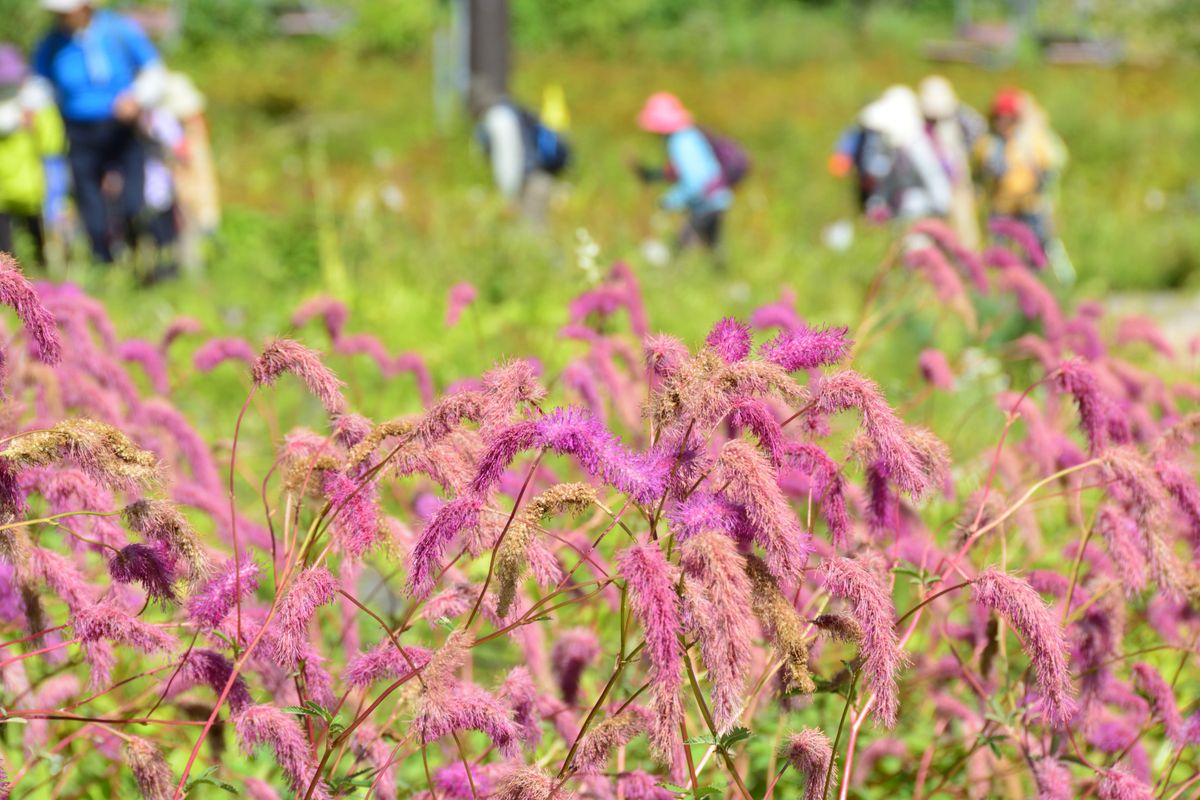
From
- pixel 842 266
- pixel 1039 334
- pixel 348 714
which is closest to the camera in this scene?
pixel 348 714

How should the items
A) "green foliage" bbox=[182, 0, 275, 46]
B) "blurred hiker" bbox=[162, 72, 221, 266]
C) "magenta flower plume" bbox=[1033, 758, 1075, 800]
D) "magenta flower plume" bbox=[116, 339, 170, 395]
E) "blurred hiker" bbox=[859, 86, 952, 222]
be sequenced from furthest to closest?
"green foliage" bbox=[182, 0, 275, 46]
"blurred hiker" bbox=[162, 72, 221, 266]
"blurred hiker" bbox=[859, 86, 952, 222]
"magenta flower plume" bbox=[116, 339, 170, 395]
"magenta flower plume" bbox=[1033, 758, 1075, 800]

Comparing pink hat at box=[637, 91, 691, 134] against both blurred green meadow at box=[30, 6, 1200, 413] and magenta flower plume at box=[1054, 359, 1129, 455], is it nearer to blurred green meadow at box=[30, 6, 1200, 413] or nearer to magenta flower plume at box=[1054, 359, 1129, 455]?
blurred green meadow at box=[30, 6, 1200, 413]

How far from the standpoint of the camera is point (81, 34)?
8.80 metres

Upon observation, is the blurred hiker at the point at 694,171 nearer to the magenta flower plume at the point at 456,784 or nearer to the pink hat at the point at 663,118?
the pink hat at the point at 663,118

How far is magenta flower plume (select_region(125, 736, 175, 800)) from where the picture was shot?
1.72 meters

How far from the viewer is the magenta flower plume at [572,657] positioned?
2436 millimetres

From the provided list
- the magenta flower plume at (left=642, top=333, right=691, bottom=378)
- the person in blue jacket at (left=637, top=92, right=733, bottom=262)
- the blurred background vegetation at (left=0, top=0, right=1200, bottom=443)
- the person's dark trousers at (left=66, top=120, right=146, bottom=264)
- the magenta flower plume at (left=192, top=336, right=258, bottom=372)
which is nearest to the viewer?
the magenta flower plume at (left=642, top=333, right=691, bottom=378)

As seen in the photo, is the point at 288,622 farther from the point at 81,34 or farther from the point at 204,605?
the point at 81,34

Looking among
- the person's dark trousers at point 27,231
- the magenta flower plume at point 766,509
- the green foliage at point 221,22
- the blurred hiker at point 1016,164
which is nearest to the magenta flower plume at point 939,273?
the magenta flower plume at point 766,509

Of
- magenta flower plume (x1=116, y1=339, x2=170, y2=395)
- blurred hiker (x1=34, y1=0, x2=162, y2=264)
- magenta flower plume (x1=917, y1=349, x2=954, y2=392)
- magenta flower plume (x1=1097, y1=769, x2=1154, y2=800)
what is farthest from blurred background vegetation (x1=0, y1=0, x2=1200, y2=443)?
magenta flower plume (x1=1097, y1=769, x2=1154, y2=800)

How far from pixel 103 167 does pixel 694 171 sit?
366 centimetres

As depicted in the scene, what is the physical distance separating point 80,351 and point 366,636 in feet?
3.84

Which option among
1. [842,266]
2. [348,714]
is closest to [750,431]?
[348,714]

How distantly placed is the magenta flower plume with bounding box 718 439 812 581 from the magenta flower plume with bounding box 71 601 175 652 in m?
0.71
